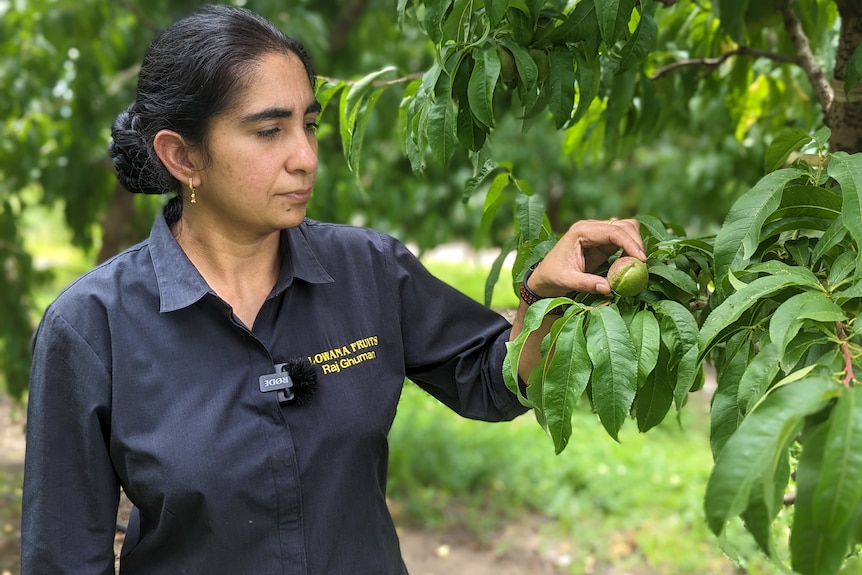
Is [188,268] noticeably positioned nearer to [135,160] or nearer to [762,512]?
[135,160]

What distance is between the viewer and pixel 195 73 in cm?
138

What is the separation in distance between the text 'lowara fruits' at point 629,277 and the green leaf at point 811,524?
407 millimetres

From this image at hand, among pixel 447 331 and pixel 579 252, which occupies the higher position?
pixel 579 252

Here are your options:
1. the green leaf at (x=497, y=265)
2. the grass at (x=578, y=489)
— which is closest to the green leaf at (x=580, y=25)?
the green leaf at (x=497, y=265)

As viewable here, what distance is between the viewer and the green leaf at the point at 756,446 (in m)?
0.77

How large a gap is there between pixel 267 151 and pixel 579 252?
1.62ft

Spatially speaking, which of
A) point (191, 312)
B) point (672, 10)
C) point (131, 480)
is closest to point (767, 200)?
point (191, 312)

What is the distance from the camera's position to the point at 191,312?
143 cm

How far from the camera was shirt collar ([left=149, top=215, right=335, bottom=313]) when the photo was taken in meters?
1.42

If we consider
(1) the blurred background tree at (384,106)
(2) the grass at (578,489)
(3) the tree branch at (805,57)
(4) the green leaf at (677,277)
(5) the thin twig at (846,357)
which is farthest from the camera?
(2) the grass at (578,489)

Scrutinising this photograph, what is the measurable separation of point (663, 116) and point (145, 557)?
4.64 feet

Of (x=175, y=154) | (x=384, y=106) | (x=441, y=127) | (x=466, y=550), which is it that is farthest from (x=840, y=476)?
(x=466, y=550)

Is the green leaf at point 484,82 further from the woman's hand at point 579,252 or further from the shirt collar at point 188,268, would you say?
the shirt collar at point 188,268

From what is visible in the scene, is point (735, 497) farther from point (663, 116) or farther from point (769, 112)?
point (769, 112)
